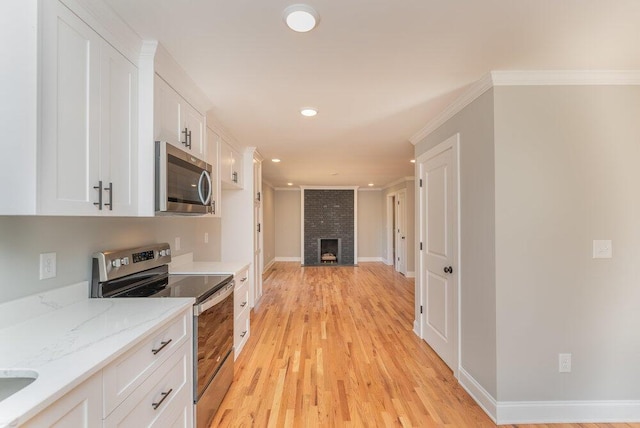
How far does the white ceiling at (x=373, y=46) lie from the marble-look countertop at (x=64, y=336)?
1443mm

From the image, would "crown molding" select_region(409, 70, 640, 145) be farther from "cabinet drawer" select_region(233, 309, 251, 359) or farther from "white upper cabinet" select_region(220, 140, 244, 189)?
"cabinet drawer" select_region(233, 309, 251, 359)

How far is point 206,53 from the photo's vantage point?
1759 mm

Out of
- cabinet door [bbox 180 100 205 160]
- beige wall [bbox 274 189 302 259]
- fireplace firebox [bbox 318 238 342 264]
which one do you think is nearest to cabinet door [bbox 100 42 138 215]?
cabinet door [bbox 180 100 205 160]

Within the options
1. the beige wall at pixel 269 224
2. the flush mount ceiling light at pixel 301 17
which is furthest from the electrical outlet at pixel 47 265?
the beige wall at pixel 269 224

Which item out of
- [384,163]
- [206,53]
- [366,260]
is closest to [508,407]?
[206,53]

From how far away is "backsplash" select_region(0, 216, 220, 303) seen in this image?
124cm

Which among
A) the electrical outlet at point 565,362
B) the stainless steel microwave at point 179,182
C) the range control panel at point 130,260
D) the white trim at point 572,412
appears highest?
the stainless steel microwave at point 179,182

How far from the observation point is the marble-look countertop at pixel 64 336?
0.75m

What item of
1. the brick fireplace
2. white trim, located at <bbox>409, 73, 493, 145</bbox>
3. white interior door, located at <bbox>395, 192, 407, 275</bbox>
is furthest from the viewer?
the brick fireplace

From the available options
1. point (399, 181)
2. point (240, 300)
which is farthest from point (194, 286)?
point (399, 181)

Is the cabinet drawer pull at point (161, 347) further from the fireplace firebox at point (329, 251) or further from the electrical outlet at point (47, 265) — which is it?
the fireplace firebox at point (329, 251)

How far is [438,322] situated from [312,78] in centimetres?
251

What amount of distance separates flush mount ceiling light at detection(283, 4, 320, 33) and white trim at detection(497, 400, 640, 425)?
2611 mm

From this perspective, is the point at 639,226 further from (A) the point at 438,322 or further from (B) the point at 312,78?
(B) the point at 312,78
